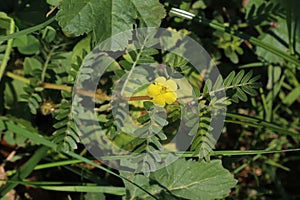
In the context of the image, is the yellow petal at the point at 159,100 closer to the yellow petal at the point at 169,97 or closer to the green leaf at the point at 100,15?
the yellow petal at the point at 169,97

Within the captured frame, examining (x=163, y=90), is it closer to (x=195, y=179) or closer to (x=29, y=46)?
(x=195, y=179)

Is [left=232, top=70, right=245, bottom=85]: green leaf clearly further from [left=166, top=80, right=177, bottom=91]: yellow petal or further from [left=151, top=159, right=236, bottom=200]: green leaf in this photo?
[left=151, top=159, right=236, bottom=200]: green leaf

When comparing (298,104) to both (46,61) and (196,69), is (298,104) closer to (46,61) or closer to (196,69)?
(196,69)

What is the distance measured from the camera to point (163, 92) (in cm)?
162

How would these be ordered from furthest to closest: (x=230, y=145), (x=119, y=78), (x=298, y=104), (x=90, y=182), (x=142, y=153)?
1. (x=298, y=104)
2. (x=230, y=145)
3. (x=90, y=182)
4. (x=119, y=78)
5. (x=142, y=153)

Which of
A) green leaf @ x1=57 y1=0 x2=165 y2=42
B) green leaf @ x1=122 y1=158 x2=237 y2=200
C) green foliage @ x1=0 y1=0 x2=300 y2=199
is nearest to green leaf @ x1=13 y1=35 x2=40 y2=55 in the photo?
green foliage @ x1=0 y1=0 x2=300 y2=199

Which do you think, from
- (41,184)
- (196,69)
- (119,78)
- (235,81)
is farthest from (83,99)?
(235,81)

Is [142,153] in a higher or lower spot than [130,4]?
lower

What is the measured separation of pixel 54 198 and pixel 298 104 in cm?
125

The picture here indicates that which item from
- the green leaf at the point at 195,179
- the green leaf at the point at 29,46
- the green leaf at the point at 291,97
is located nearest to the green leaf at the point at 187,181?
the green leaf at the point at 195,179

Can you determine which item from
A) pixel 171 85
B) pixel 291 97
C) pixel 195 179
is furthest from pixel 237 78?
pixel 291 97

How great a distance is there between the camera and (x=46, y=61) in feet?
6.91

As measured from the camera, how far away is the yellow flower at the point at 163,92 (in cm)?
160

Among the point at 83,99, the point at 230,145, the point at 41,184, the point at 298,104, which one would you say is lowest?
the point at 41,184
